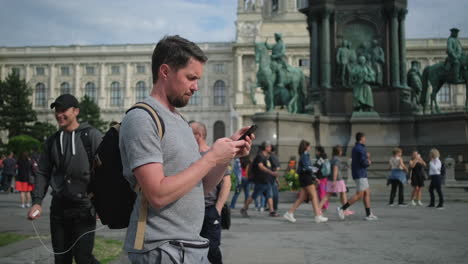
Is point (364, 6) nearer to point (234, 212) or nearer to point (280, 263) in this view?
point (234, 212)

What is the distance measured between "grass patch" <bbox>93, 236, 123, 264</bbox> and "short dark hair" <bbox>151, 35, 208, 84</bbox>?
12.7ft

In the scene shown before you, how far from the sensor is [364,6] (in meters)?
19.3

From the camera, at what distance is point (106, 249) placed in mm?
6449

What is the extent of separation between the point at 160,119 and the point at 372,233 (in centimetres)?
648

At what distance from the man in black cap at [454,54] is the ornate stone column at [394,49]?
5.85 ft

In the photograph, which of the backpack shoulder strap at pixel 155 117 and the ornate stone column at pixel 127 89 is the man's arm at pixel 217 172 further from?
the ornate stone column at pixel 127 89

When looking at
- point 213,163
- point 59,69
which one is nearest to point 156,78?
point 213,163

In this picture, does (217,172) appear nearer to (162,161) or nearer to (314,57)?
(162,161)

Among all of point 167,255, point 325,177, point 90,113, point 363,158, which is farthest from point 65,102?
point 90,113

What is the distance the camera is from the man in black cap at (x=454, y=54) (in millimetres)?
18297

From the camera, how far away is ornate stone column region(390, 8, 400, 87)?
1884cm

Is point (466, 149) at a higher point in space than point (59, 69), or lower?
lower

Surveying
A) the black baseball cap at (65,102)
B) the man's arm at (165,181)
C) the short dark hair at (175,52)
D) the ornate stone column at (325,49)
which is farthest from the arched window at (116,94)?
the man's arm at (165,181)

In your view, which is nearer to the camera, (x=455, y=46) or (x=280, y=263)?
(x=280, y=263)
